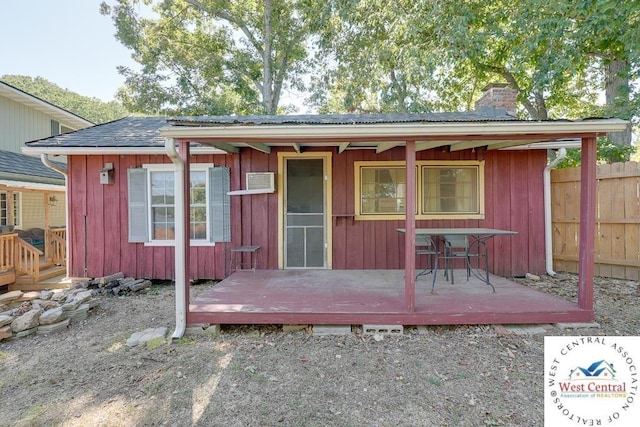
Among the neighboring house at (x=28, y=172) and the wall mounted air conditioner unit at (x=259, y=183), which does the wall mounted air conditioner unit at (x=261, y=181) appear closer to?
the wall mounted air conditioner unit at (x=259, y=183)

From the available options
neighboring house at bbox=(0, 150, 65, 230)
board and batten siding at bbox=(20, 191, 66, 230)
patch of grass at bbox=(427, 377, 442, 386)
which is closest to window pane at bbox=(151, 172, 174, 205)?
neighboring house at bbox=(0, 150, 65, 230)

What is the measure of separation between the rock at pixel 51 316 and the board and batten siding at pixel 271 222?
5.43 feet

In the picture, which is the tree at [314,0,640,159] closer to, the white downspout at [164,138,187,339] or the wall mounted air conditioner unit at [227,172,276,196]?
the wall mounted air conditioner unit at [227,172,276,196]

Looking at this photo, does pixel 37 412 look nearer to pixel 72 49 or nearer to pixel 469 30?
pixel 469 30

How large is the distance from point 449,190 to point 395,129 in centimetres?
264

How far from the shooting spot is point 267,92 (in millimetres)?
12844

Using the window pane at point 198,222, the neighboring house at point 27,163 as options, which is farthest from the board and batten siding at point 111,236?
the neighboring house at point 27,163

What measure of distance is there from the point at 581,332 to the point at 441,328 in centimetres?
Answer: 144

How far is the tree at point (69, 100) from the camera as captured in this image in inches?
1165

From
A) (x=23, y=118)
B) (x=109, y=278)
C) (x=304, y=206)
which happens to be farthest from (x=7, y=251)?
(x=23, y=118)

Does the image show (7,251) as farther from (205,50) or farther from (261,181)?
(205,50)

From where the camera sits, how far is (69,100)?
31875 mm

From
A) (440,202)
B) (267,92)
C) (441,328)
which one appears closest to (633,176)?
(440,202)

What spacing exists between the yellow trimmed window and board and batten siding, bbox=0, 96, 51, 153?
33.9ft
